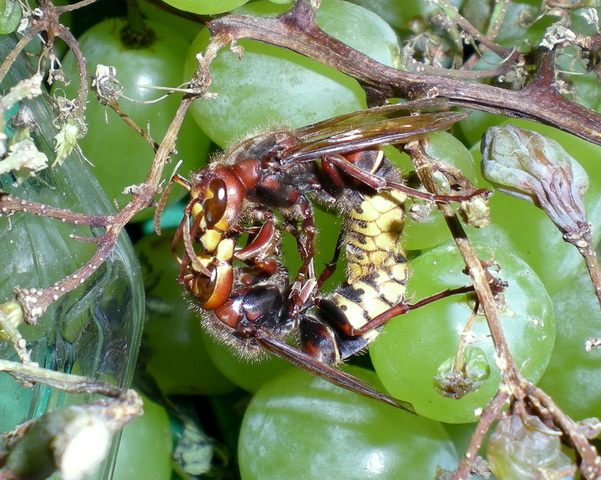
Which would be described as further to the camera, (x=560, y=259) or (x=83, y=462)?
(x=560, y=259)

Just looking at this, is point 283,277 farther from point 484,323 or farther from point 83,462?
point 83,462

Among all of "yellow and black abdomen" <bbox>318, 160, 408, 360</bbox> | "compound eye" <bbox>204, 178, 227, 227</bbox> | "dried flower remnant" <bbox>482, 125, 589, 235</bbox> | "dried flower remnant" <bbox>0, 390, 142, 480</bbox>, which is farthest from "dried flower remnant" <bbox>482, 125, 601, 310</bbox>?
"dried flower remnant" <bbox>0, 390, 142, 480</bbox>

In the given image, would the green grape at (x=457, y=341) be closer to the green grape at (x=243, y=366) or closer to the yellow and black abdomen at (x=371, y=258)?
the yellow and black abdomen at (x=371, y=258)

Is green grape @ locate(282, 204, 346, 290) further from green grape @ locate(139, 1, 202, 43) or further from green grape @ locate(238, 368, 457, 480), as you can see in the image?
green grape @ locate(139, 1, 202, 43)

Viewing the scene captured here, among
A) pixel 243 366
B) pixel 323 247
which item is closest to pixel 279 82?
pixel 323 247

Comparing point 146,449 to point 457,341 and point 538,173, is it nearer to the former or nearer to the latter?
point 457,341

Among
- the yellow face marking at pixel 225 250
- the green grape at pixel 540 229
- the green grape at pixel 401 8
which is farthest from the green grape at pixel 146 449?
the green grape at pixel 401 8

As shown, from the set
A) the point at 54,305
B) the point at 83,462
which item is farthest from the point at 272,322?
the point at 83,462
